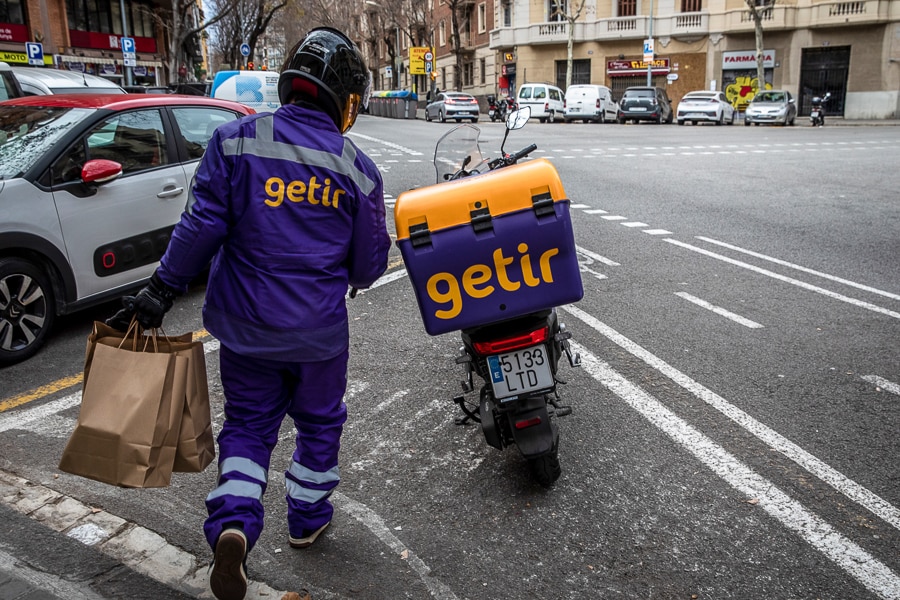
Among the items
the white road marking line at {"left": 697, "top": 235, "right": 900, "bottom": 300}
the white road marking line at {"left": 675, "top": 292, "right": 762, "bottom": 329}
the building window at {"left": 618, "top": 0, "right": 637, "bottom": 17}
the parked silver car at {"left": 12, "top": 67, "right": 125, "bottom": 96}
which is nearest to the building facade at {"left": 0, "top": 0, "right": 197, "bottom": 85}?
the parked silver car at {"left": 12, "top": 67, "right": 125, "bottom": 96}

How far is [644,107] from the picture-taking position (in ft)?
120

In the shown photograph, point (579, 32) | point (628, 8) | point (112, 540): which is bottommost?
point (112, 540)

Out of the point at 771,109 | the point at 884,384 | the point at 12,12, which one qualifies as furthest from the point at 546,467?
the point at 12,12

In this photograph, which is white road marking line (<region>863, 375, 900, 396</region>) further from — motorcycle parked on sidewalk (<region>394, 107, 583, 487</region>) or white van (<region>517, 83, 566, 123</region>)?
white van (<region>517, 83, 566, 123</region>)

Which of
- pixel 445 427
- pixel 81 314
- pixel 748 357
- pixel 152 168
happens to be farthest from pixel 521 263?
pixel 81 314

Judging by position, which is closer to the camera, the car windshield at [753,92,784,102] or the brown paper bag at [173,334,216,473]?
the brown paper bag at [173,334,216,473]

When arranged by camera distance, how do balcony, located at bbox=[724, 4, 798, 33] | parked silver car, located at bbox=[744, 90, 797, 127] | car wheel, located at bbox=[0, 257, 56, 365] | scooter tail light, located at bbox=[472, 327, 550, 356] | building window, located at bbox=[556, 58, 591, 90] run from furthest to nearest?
1. building window, located at bbox=[556, 58, 591, 90]
2. balcony, located at bbox=[724, 4, 798, 33]
3. parked silver car, located at bbox=[744, 90, 797, 127]
4. car wheel, located at bbox=[0, 257, 56, 365]
5. scooter tail light, located at bbox=[472, 327, 550, 356]

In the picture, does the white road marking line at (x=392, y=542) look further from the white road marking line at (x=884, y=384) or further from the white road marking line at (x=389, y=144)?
the white road marking line at (x=389, y=144)

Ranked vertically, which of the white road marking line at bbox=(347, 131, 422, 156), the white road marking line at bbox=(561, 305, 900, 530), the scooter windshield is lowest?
the white road marking line at bbox=(561, 305, 900, 530)

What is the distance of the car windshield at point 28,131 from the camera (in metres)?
5.44

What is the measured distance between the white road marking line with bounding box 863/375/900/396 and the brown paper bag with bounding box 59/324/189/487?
3956 mm

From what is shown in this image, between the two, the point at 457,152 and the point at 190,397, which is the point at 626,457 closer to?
the point at 457,152

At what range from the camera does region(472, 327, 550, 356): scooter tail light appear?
3.46 metres

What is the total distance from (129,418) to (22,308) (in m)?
3.14
